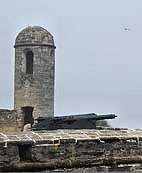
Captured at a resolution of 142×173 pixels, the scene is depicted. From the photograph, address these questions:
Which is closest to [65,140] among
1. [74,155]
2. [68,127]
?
[74,155]

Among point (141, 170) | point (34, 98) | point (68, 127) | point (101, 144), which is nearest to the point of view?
point (141, 170)

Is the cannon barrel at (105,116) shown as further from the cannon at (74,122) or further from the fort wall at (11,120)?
the fort wall at (11,120)

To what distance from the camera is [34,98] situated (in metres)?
28.5

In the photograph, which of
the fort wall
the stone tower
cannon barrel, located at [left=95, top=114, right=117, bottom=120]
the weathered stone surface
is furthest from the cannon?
the stone tower

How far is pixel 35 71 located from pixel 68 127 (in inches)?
262

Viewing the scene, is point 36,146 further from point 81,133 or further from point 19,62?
point 19,62

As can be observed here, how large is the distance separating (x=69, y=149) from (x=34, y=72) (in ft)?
38.6

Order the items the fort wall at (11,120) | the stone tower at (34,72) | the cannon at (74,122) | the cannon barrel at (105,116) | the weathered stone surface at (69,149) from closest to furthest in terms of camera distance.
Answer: the weathered stone surface at (69,149), the cannon at (74,122), the cannon barrel at (105,116), the fort wall at (11,120), the stone tower at (34,72)

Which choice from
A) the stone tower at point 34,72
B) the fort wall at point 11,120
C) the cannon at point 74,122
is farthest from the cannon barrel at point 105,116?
the stone tower at point 34,72

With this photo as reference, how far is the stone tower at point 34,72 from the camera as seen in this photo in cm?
2848

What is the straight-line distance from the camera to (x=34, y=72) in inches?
1127

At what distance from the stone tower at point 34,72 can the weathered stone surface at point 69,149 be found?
1001 cm

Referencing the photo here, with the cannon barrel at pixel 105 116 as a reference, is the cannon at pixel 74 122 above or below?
below

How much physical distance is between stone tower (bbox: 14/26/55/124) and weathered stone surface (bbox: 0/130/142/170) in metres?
10.0
